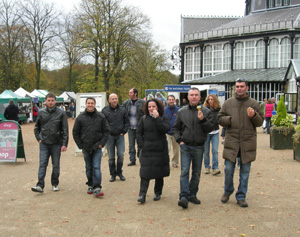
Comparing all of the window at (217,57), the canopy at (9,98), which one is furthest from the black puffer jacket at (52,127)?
the window at (217,57)

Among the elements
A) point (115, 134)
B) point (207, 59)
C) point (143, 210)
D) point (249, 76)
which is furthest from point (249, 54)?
point (143, 210)

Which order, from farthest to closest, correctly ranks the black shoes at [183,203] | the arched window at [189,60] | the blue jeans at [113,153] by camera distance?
the arched window at [189,60], the blue jeans at [113,153], the black shoes at [183,203]

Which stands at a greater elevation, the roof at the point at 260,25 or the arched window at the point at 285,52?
the roof at the point at 260,25

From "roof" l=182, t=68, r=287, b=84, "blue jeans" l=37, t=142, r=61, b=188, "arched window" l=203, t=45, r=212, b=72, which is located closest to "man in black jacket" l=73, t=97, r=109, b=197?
"blue jeans" l=37, t=142, r=61, b=188

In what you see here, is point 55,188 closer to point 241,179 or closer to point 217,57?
point 241,179

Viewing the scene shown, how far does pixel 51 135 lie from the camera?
7.37 m

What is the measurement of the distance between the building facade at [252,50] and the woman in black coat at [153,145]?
3135 cm

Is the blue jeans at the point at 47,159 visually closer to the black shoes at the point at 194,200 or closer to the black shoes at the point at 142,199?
the black shoes at the point at 142,199

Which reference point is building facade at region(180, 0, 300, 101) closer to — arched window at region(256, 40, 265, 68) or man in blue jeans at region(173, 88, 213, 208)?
arched window at region(256, 40, 265, 68)

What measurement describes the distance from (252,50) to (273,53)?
Result: 240cm

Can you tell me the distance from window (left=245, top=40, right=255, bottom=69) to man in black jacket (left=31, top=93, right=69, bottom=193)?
36.0 meters

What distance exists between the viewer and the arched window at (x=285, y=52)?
38.1m

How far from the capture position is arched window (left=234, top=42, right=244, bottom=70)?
41500 mm

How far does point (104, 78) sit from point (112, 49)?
2930 millimetres
